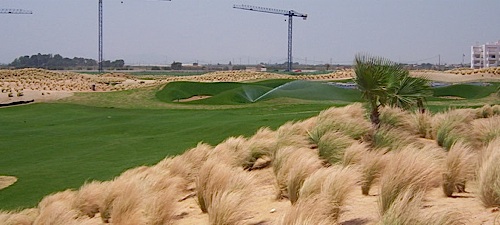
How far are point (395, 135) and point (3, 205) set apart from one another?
8.16 m

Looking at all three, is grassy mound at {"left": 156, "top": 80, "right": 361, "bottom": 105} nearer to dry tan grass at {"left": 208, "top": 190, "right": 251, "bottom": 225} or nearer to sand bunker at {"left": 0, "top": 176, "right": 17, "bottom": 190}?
sand bunker at {"left": 0, "top": 176, "right": 17, "bottom": 190}

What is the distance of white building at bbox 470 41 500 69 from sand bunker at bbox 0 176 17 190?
141 meters

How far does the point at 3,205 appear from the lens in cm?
1287

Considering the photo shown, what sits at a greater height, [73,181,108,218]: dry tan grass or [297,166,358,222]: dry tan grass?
[297,166,358,222]: dry tan grass

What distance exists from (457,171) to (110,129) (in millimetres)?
20996

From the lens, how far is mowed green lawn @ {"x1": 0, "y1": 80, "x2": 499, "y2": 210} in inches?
621

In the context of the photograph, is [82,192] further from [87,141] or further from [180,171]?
[87,141]

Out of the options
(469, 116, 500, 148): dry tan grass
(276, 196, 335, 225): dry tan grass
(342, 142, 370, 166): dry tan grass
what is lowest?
(276, 196, 335, 225): dry tan grass

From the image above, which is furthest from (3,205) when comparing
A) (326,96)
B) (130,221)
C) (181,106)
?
(326,96)

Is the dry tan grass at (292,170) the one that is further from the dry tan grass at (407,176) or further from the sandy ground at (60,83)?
the sandy ground at (60,83)

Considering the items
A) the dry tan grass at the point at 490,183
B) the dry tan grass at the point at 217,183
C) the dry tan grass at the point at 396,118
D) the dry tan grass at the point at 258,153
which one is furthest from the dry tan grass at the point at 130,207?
the dry tan grass at the point at 396,118

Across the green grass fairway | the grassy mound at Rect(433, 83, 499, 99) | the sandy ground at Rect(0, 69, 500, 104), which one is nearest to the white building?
the sandy ground at Rect(0, 69, 500, 104)

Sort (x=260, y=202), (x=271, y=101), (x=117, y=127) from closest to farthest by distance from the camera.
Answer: (x=260, y=202), (x=117, y=127), (x=271, y=101)

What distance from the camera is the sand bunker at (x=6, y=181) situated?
14873mm
